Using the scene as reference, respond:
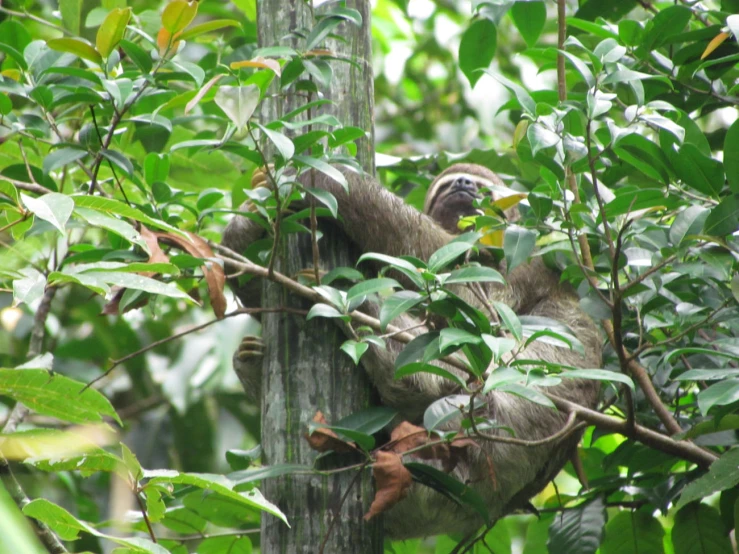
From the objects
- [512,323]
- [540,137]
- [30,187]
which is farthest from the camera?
[30,187]

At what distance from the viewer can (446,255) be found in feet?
8.44

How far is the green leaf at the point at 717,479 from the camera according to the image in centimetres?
282

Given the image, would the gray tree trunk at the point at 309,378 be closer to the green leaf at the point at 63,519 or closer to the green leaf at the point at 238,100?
the green leaf at the point at 238,100

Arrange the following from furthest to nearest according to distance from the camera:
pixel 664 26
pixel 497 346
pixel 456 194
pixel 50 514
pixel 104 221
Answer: pixel 456 194 < pixel 664 26 < pixel 497 346 < pixel 104 221 < pixel 50 514

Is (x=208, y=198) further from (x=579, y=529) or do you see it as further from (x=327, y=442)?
(x=579, y=529)

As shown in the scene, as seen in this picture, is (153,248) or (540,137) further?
(153,248)

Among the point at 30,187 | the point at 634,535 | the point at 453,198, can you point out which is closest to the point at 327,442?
the point at 30,187

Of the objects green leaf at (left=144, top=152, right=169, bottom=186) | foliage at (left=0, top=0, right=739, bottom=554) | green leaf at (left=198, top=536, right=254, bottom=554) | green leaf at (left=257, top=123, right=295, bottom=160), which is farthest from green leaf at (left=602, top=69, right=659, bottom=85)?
green leaf at (left=198, top=536, right=254, bottom=554)

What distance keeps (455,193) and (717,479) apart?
119 inches

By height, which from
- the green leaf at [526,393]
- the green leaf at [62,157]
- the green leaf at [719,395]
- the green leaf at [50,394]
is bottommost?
the green leaf at [719,395]

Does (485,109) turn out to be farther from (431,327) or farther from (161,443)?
(431,327)

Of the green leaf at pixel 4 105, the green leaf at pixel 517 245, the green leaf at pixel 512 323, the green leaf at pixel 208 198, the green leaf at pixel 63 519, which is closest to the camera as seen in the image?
the green leaf at pixel 63 519

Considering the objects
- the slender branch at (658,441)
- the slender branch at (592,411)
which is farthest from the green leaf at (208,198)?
the slender branch at (658,441)

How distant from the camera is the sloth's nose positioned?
217 inches
